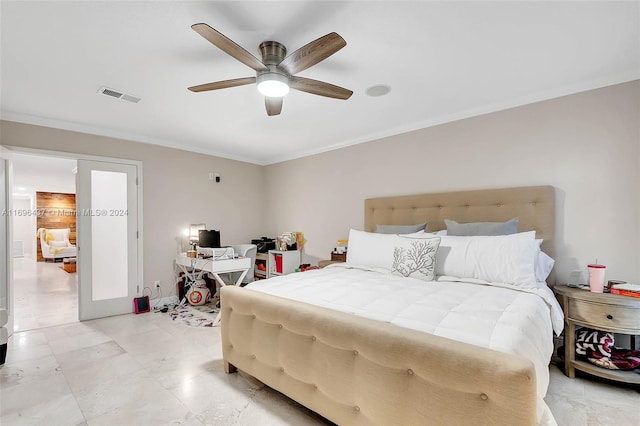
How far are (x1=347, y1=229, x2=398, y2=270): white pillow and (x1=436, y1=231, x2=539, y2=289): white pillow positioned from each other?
17.2 inches

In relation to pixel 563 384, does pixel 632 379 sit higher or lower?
higher

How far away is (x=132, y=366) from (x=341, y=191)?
10.0 ft

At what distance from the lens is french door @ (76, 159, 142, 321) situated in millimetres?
3580

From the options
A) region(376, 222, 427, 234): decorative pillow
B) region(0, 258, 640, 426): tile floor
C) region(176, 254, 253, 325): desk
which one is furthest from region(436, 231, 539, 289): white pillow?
region(176, 254, 253, 325): desk

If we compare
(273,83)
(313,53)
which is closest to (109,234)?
(273,83)

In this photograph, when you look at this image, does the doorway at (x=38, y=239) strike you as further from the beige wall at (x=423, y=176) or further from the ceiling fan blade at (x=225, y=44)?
the ceiling fan blade at (x=225, y=44)

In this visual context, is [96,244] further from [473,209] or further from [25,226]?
[25,226]

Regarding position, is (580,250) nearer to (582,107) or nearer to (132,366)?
(582,107)

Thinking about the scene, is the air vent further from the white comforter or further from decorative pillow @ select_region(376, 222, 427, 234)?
decorative pillow @ select_region(376, 222, 427, 234)

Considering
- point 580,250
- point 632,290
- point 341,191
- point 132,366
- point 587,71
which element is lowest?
point 132,366

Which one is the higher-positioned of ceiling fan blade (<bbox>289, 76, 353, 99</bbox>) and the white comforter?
ceiling fan blade (<bbox>289, 76, 353, 99</bbox>)

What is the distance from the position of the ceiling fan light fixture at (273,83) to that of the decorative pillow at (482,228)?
2023 millimetres

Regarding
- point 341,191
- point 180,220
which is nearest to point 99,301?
point 180,220

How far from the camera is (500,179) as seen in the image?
288 cm
